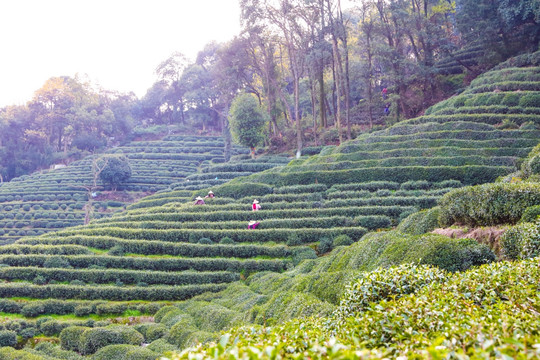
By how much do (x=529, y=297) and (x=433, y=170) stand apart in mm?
23425

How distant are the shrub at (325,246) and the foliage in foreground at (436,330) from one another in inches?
690

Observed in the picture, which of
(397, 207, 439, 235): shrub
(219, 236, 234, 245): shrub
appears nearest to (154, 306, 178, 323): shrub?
(219, 236, 234, 245): shrub

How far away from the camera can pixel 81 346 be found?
56.7 ft

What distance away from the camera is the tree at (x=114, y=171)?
163 ft

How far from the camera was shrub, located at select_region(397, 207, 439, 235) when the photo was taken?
50.2 feet

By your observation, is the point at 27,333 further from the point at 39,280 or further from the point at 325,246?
the point at 325,246

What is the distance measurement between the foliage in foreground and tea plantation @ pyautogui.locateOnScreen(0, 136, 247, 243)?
40.9 m

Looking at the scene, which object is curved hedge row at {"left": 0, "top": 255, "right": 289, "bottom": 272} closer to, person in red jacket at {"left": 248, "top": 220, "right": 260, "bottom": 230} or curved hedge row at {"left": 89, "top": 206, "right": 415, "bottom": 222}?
person in red jacket at {"left": 248, "top": 220, "right": 260, "bottom": 230}

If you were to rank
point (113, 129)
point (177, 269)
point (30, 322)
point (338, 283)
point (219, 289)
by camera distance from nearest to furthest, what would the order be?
point (338, 283) < point (30, 322) < point (219, 289) < point (177, 269) < point (113, 129)

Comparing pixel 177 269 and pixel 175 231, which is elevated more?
pixel 175 231

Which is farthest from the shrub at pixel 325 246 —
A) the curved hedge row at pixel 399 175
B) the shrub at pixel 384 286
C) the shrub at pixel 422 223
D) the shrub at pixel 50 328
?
the shrub at pixel 384 286

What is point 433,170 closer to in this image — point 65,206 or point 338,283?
point 338,283

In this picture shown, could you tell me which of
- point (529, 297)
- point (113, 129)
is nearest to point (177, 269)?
point (529, 297)

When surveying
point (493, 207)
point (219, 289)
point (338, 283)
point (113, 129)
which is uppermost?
point (113, 129)
